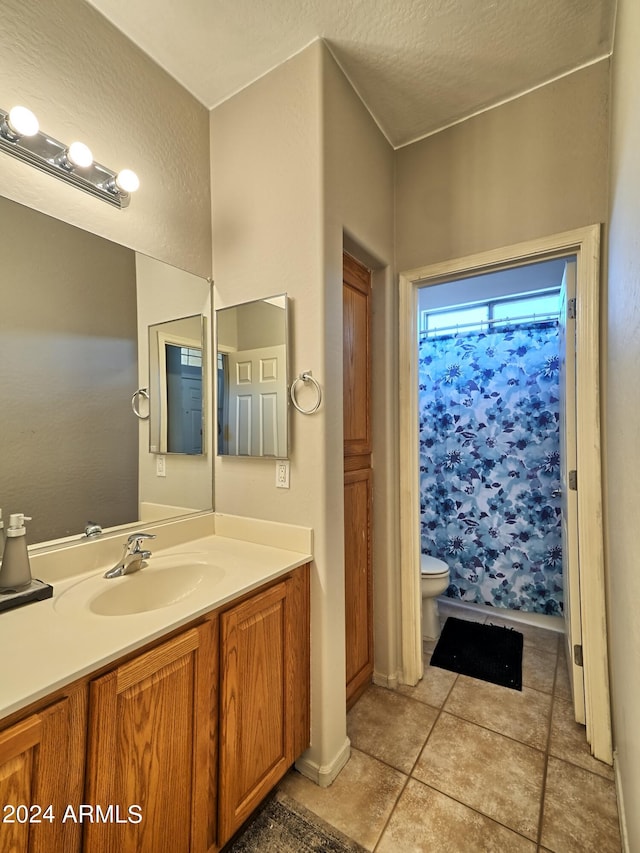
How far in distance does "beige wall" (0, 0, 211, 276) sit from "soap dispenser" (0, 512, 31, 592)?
0.97 m

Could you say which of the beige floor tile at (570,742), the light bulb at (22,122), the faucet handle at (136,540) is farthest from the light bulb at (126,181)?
the beige floor tile at (570,742)

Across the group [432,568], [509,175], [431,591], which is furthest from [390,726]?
[509,175]

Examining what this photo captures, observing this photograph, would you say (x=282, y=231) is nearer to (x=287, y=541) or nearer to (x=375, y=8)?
(x=375, y=8)

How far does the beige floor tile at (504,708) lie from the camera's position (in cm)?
163

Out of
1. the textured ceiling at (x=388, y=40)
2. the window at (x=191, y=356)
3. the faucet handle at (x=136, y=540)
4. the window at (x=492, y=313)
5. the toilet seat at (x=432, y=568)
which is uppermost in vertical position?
the textured ceiling at (x=388, y=40)

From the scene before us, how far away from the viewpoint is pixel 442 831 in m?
1.22

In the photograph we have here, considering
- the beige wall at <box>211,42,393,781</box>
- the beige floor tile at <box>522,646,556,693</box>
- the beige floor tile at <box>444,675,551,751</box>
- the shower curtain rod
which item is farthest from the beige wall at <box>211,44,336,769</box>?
the shower curtain rod

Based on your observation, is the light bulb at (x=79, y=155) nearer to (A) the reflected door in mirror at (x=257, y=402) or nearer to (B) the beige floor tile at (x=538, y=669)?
(A) the reflected door in mirror at (x=257, y=402)

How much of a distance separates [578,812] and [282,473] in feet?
4.93

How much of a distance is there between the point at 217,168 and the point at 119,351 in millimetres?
979

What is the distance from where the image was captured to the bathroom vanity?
729 millimetres

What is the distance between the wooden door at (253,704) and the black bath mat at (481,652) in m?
1.17

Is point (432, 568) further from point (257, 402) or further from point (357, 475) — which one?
point (257, 402)

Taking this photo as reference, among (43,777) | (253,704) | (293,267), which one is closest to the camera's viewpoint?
(43,777)
